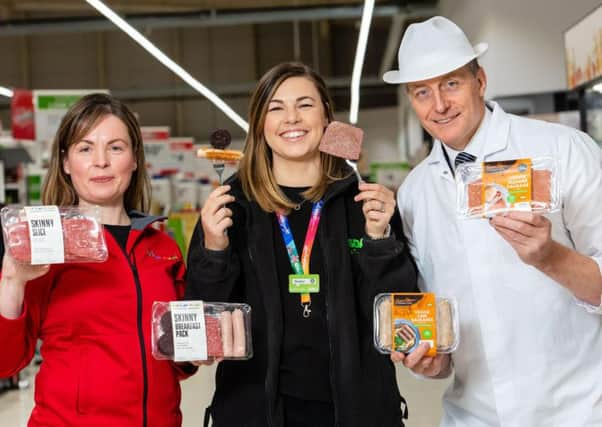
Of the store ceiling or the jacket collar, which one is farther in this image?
the store ceiling

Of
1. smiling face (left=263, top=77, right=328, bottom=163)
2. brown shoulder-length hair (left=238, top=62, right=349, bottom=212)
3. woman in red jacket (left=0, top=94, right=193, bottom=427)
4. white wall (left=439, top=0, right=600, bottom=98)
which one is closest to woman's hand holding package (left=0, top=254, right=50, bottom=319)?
woman in red jacket (left=0, top=94, right=193, bottom=427)

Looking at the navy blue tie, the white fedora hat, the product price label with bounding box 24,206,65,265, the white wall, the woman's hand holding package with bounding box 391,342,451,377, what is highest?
the white wall

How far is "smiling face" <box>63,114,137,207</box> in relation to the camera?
2.25 metres

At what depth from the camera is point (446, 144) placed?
224 centimetres

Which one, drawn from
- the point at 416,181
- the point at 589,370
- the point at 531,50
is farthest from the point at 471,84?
the point at 531,50

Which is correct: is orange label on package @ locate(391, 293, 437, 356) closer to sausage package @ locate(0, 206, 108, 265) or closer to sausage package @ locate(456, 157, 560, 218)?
sausage package @ locate(456, 157, 560, 218)

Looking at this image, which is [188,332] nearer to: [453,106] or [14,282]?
[14,282]

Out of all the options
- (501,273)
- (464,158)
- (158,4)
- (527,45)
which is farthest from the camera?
(158,4)

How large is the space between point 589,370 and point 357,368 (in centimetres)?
65

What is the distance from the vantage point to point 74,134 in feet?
7.47

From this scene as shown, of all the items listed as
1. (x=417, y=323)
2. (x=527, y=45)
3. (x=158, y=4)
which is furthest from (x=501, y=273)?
(x=158, y=4)

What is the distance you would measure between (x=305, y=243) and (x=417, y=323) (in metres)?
0.45

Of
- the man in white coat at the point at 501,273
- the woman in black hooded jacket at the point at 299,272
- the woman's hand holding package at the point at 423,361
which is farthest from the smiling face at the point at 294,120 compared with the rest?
the woman's hand holding package at the point at 423,361

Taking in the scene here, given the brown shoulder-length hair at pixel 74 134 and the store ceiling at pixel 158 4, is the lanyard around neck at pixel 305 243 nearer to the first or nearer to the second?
the brown shoulder-length hair at pixel 74 134
